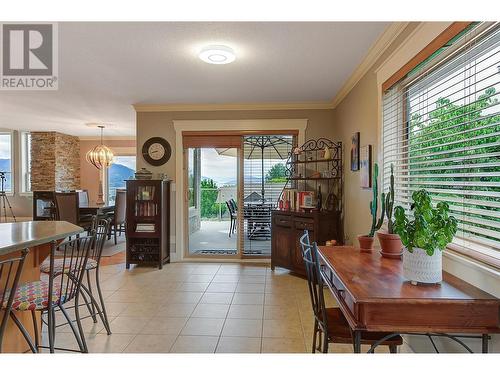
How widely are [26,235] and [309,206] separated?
3.17 meters

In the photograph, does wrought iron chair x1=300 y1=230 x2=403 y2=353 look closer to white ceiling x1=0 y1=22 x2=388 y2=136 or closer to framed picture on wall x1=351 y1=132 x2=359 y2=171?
white ceiling x1=0 y1=22 x2=388 y2=136

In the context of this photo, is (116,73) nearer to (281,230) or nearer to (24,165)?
(281,230)

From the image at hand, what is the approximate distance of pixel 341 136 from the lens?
14.6 feet

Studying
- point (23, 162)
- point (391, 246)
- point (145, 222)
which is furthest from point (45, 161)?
point (391, 246)

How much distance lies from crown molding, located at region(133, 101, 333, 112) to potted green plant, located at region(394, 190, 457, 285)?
11.6 ft

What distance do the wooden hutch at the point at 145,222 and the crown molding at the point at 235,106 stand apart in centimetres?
115

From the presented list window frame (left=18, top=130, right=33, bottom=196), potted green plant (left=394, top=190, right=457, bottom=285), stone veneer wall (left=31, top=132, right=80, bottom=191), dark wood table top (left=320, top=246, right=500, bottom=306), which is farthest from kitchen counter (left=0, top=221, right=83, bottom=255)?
window frame (left=18, top=130, right=33, bottom=196)

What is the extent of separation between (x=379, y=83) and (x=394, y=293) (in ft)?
6.73

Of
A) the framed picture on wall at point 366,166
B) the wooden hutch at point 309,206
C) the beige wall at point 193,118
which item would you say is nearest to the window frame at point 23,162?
the beige wall at point 193,118

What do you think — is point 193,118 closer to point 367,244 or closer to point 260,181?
point 260,181

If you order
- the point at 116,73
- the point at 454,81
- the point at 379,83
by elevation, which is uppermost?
the point at 116,73

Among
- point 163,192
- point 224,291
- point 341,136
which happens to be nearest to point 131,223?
point 163,192

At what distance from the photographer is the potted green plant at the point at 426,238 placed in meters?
1.46
